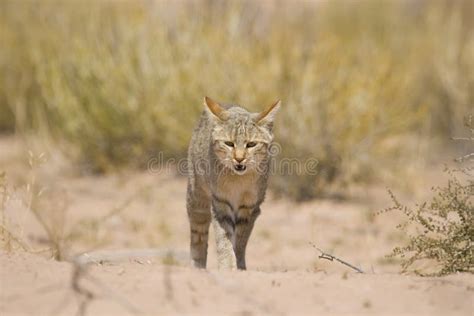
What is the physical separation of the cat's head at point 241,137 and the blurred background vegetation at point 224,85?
461 cm

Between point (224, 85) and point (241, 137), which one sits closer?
point (241, 137)

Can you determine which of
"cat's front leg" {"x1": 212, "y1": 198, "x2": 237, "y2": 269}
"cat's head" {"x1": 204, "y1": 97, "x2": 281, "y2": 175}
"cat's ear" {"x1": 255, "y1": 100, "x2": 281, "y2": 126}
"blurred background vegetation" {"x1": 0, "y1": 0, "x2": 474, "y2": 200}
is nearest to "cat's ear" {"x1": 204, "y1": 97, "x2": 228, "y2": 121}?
"cat's head" {"x1": 204, "y1": 97, "x2": 281, "y2": 175}

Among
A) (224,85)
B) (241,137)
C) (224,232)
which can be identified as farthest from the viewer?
(224,85)

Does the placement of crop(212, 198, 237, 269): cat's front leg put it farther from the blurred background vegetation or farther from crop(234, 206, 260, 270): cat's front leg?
the blurred background vegetation

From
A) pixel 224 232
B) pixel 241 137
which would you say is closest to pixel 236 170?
pixel 241 137

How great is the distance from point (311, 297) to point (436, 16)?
1161 cm

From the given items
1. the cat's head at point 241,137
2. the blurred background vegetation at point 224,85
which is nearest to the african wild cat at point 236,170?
the cat's head at point 241,137

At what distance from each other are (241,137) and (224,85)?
16.4 ft

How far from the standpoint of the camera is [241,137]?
22.4 feet

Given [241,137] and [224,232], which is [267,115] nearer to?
[241,137]

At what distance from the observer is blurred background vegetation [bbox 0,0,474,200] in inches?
466

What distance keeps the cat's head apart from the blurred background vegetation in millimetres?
4609

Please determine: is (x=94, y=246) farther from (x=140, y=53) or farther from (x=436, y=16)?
(x=436, y=16)

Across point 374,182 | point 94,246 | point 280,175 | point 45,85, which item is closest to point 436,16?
point 374,182
